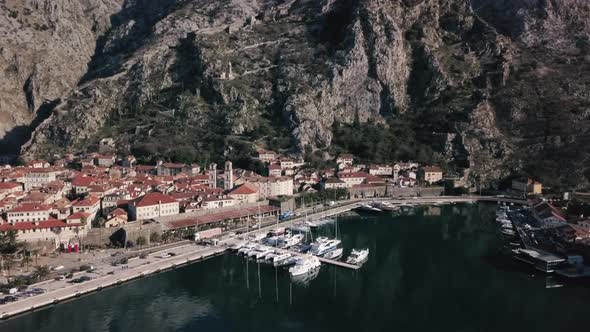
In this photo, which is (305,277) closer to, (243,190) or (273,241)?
(273,241)

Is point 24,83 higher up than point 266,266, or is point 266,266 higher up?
point 24,83

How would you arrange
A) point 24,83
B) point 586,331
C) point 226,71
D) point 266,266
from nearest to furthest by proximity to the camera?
point 586,331 < point 266,266 < point 226,71 < point 24,83

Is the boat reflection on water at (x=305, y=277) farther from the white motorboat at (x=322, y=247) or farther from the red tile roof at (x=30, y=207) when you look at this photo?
the red tile roof at (x=30, y=207)

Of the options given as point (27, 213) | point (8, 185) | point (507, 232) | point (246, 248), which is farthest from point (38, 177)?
point (507, 232)

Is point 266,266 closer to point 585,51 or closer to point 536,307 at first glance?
point 536,307

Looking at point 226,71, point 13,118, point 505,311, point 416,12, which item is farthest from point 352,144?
point 13,118

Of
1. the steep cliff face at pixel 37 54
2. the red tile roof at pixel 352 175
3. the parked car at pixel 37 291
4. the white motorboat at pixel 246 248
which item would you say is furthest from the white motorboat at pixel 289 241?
the steep cliff face at pixel 37 54

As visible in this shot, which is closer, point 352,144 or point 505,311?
point 505,311
